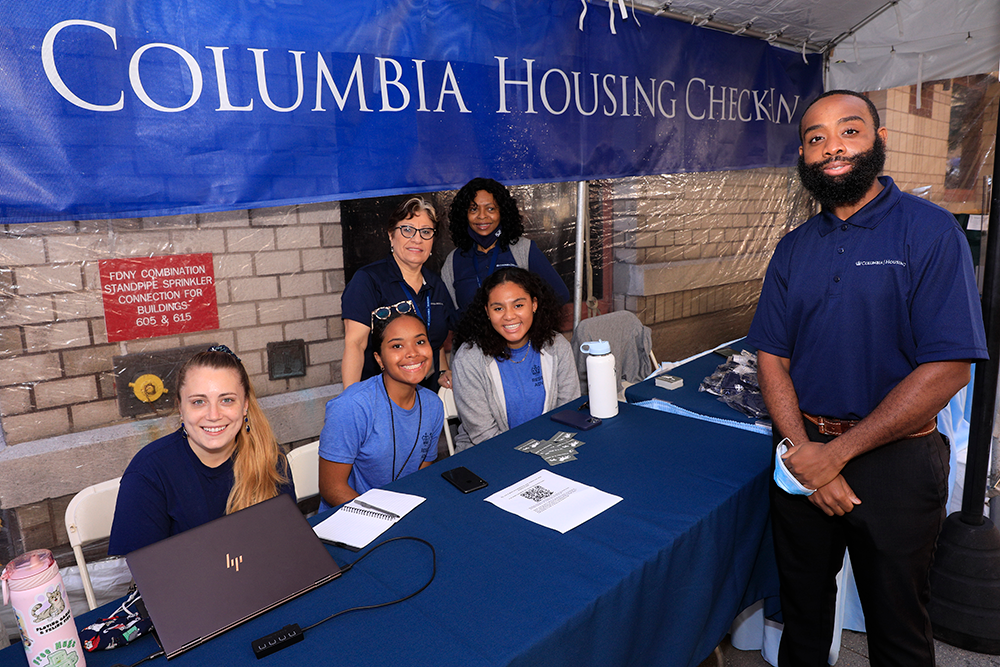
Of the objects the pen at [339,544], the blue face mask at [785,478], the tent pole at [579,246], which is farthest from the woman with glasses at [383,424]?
the tent pole at [579,246]

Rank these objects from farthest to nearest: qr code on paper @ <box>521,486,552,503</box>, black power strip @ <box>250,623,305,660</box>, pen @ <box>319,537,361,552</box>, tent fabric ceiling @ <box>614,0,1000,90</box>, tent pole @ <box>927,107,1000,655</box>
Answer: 1. tent fabric ceiling @ <box>614,0,1000,90</box>
2. tent pole @ <box>927,107,1000,655</box>
3. qr code on paper @ <box>521,486,552,503</box>
4. pen @ <box>319,537,361,552</box>
5. black power strip @ <box>250,623,305,660</box>

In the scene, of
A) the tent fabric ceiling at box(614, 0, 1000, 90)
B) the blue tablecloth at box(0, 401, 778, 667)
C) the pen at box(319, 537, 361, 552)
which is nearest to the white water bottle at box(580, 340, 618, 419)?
the blue tablecloth at box(0, 401, 778, 667)

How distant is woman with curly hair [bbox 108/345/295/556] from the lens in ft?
4.70

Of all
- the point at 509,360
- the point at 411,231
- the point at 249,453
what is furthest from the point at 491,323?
the point at 249,453

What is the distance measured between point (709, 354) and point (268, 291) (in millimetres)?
1985

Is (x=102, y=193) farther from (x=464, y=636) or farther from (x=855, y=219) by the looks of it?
(x=855, y=219)

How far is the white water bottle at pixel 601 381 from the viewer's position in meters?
2.04

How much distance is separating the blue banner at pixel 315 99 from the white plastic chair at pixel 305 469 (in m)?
0.96

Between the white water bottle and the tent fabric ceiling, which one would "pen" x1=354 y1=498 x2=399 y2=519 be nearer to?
the white water bottle

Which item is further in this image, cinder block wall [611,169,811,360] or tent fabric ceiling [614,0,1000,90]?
cinder block wall [611,169,811,360]

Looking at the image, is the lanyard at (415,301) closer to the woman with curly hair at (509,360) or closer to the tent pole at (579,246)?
the woman with curly hair at (509,360)

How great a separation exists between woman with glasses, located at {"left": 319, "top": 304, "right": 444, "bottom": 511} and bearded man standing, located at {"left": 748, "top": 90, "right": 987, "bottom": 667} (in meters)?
1.06

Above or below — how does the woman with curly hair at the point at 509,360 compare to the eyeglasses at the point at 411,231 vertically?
below

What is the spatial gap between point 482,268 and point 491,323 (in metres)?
0.55
